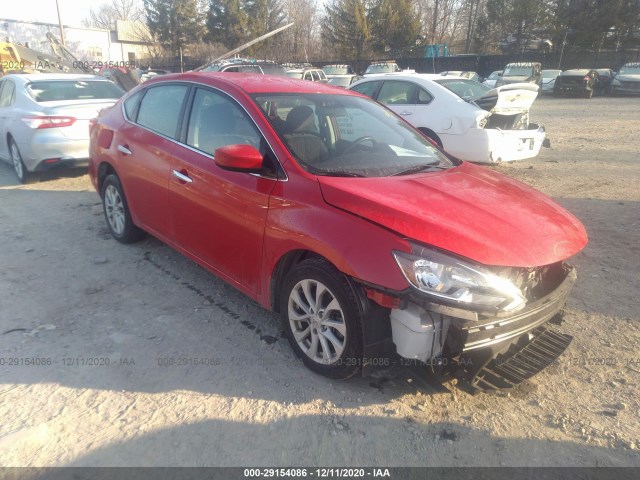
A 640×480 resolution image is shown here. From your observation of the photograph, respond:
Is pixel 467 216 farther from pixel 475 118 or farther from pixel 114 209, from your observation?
pixel 475 118

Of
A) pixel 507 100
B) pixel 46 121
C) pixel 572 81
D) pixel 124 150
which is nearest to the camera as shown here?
pixel 124 150

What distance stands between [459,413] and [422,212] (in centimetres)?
111

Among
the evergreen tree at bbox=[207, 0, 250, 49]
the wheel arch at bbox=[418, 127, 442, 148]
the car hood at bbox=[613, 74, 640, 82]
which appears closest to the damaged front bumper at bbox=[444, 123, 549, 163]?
the wheel arch at bbox=[418, 127, 442, 148]

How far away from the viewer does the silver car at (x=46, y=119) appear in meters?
7.16

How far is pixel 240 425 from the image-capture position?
2.66 metres

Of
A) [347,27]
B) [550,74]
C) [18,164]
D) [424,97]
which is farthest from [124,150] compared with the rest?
[347,27]

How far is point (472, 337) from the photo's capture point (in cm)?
254

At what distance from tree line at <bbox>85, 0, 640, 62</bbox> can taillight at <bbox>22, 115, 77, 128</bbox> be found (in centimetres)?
3750

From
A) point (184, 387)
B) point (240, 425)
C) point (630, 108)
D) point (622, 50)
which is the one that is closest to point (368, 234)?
point (240, 425)

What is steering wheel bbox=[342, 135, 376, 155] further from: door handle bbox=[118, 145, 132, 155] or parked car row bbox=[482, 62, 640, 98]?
parked car row bbox=[482, 62, 640, 98]

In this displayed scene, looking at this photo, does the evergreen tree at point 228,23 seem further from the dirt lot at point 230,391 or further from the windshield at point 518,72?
the dirt lot at point 230,391

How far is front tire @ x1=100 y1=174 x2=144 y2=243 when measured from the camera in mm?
4906

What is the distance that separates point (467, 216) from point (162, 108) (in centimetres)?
285

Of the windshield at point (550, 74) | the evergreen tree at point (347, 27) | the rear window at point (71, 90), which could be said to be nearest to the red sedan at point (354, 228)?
the rear window at point (71, 90)
